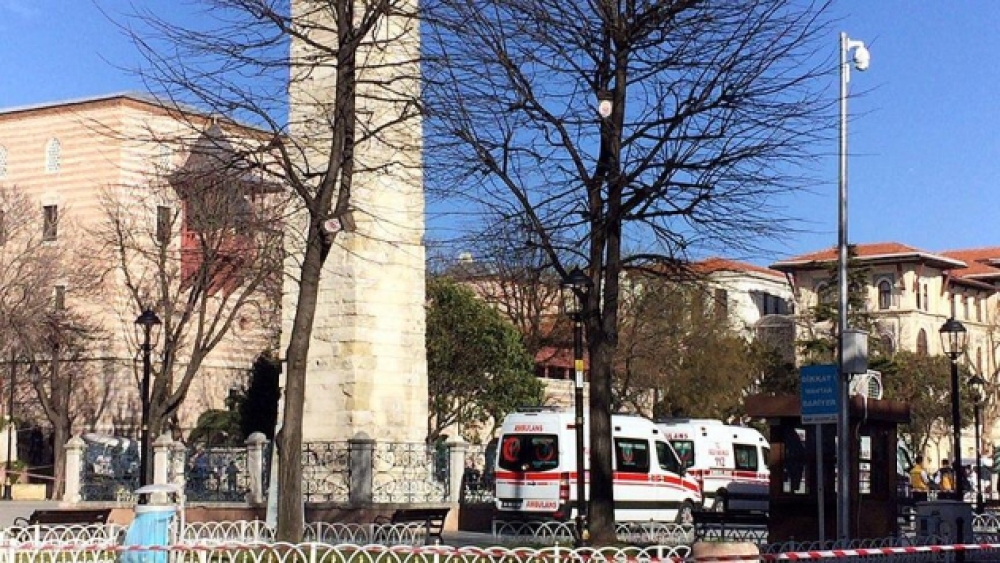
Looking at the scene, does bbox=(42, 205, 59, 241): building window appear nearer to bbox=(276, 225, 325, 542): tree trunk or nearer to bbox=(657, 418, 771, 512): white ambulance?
bbox=(657, 418, 771, 512): white ambulance

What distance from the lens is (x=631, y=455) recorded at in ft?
106

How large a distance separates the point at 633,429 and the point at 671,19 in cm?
1502

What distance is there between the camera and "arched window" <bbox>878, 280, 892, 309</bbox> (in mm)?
92875

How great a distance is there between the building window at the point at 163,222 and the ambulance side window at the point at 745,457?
57.9ft

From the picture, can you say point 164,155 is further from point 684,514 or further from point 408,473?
point 684,514

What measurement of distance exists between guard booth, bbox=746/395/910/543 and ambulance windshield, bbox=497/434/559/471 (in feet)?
27.6

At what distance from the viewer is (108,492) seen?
3316 centimetres

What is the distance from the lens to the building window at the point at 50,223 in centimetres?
5609

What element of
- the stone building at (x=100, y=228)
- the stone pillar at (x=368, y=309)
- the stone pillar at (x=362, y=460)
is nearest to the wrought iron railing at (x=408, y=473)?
the stone pillar at (x=362, y=460)

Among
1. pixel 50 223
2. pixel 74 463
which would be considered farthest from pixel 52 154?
pixel 74 463

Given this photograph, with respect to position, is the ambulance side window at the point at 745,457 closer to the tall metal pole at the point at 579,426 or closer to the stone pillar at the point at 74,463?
the tall metal pole at the point at 579,426

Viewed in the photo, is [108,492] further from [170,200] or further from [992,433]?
[992,433]

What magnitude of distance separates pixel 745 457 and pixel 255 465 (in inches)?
625

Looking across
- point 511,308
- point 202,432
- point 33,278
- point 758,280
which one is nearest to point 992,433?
point 758,280
